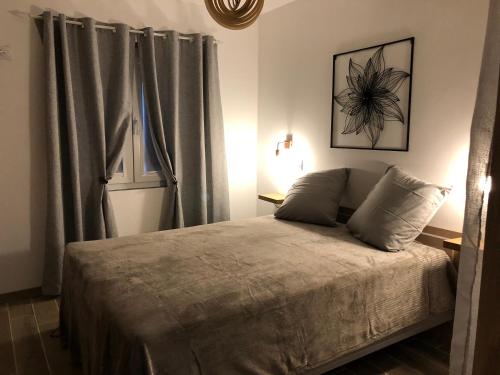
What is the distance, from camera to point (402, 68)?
284 cm

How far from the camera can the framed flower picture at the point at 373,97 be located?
2852mm

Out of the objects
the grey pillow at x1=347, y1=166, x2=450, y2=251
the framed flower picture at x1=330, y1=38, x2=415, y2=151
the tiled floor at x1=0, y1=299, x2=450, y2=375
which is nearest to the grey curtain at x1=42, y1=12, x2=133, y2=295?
the tiled floor at x1=0, y1=299, x2=450, y2=375

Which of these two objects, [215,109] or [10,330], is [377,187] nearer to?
[215,109]

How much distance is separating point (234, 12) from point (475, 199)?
1.55m

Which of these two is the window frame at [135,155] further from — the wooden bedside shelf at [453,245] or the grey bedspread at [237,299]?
the wooden bedside shelf at [453,245]

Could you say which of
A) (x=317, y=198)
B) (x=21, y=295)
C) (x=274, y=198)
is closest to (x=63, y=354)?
(x=21, y=295)

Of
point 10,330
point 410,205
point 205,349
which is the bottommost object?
point 10,330

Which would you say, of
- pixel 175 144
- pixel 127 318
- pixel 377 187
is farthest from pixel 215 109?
pixel 127 318

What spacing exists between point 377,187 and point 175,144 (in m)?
1.85

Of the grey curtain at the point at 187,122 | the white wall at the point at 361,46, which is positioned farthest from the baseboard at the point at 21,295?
the white wall at the point at 361,46

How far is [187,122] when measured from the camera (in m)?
3.86

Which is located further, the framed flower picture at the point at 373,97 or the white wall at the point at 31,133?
the white wall at the point at 31,133

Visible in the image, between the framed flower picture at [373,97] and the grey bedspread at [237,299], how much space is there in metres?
0.87

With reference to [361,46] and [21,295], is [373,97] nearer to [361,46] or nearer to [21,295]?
[361,46]
